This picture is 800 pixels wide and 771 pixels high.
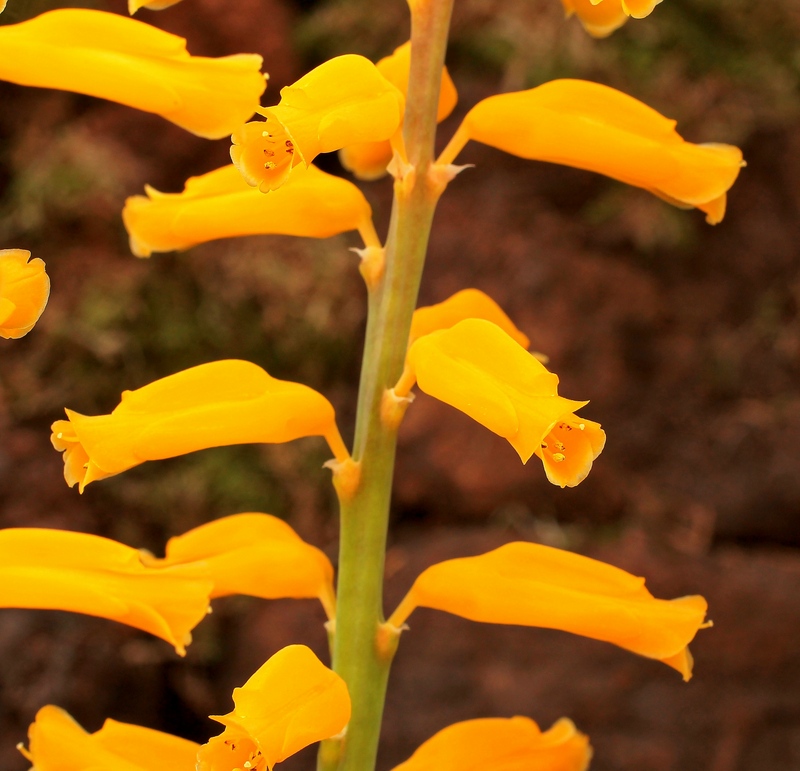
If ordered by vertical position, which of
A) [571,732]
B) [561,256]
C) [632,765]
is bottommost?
[632,765]

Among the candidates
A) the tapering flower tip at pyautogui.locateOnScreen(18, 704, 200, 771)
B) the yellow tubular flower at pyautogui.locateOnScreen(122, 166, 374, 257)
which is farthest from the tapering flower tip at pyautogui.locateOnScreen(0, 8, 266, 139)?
the tapering flower tip at pyautogui.locateOnScreen(18, 704, 200, 771)

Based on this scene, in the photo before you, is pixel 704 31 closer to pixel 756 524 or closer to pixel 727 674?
pixel 756 524

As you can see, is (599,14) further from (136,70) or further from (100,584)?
(100,584)

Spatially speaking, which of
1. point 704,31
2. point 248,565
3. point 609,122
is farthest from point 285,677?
point 704,31

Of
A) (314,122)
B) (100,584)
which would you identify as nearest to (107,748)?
(100,584)

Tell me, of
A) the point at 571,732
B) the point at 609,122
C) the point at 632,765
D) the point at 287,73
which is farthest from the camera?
the point at 287,73

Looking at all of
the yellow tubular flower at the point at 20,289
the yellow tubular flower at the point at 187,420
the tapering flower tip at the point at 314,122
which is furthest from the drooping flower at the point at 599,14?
the yellow tubular flower at the point at 20,289

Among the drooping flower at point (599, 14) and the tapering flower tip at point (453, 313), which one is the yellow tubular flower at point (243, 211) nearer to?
the tapering flower tip at point (453, 313)

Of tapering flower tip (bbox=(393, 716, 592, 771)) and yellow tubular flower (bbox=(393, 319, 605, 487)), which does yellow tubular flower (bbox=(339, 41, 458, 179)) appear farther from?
tapering flower tip (bbox=(393, 716, 592, 771))
